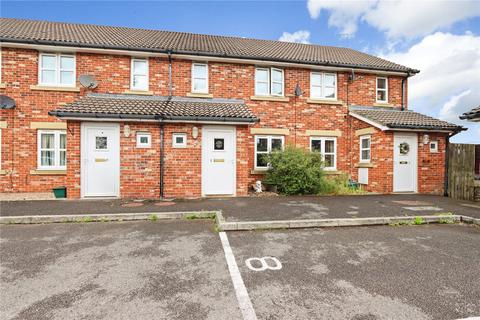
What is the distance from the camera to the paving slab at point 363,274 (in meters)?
2.59

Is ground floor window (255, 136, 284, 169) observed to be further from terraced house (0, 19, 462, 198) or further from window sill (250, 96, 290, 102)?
window sill (250, 96, 290, 102)

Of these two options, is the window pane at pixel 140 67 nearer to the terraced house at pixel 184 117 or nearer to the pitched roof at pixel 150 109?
the terraced house at pixel 184 117

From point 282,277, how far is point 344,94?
437 inches

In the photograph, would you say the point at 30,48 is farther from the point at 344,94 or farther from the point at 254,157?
the point at 344,94

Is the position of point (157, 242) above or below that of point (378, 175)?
below

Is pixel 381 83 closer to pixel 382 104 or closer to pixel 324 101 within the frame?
pixel 382 104

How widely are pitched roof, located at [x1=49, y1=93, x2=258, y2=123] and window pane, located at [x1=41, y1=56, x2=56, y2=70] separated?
192cm

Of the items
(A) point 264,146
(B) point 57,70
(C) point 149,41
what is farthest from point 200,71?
(B) point 57,70

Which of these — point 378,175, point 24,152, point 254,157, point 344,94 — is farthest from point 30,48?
point 378,175

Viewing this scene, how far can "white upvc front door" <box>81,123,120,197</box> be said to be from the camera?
28.0 feet

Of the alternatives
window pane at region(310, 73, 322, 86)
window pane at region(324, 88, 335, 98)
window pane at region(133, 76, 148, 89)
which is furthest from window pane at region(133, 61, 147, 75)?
window pane at region(324, 88, 335, 98)

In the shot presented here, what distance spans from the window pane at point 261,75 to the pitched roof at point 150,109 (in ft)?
6.22

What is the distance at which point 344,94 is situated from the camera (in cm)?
1216

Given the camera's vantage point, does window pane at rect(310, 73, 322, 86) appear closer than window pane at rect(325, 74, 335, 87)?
Yes
